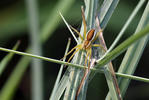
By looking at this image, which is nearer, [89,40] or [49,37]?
[89,40]

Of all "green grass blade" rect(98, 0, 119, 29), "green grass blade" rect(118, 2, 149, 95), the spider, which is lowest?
"green grass blade" rect(118, 2, 149, 95)

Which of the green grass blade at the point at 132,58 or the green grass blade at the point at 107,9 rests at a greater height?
the green grass blade at the point at 107,9

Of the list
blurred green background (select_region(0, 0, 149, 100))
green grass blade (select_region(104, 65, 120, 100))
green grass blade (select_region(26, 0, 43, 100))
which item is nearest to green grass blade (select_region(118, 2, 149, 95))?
green grass blade (select_region(104, 65, 120, 100))

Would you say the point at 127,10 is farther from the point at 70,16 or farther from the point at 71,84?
the point at 71,84

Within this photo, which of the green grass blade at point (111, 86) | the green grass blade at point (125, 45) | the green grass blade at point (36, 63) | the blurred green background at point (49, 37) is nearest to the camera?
the green grass blade at point (125, 45)

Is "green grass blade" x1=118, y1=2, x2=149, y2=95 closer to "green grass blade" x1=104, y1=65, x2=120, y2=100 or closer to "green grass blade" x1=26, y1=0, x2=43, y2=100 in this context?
"green grass blade" x1=104, y1=65, x2=120, y2=100

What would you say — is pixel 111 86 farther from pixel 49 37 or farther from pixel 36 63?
pixel 49 37

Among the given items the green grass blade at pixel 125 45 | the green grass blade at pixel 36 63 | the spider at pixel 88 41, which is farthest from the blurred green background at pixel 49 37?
the green grass blade at pixel 125 45

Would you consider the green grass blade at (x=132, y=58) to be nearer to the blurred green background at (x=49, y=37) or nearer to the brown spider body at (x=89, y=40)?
the brown spider body at (x=89, y=40)

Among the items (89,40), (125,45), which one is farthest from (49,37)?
(125,45)

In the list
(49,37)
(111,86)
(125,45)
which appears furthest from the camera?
(49,37)

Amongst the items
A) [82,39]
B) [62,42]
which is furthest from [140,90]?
[82,39]
